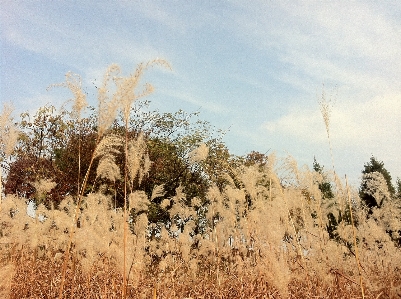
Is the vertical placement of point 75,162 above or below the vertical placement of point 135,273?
above

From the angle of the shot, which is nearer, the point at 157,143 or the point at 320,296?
the point at 320,296

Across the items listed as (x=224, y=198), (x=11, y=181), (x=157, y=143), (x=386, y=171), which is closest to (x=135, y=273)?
(x=224, y=198)

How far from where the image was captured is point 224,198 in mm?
8133

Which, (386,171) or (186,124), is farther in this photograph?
(386,171)

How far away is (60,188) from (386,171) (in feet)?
72.0

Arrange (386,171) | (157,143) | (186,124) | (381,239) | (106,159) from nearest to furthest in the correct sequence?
1. (106,159)
2. (381,239)
3. (157,143)
4. (186,124)
5. (386,171)

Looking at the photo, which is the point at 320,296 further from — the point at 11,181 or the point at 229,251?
the point at 11,181

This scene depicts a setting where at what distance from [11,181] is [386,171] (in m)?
25.0

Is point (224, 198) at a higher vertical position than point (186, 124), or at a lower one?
lower

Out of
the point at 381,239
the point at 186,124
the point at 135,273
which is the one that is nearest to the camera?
the point at 135,273

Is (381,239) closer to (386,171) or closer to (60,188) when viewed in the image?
(60,188)

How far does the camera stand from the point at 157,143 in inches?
784

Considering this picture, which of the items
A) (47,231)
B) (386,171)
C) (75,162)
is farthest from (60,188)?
(386,171)

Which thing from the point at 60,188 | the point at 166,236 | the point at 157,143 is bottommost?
the point at 166,236
